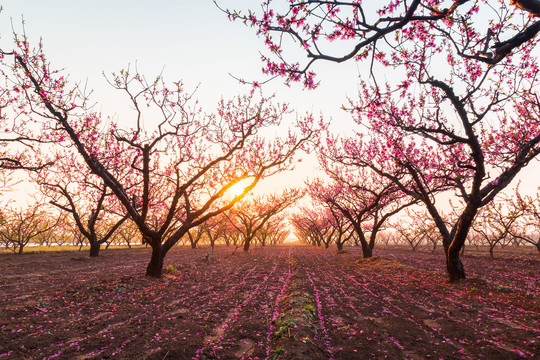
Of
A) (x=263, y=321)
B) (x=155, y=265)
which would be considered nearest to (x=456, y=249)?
(x=263, y=321)

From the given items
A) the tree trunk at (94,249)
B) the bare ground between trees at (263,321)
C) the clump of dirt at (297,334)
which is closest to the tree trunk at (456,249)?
the bare ground between trees at (263,321)

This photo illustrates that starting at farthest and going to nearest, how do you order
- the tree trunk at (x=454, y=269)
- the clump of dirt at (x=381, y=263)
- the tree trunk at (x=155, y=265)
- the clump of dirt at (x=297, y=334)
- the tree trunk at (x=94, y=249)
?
1. the tree trunk at (x=94, y=249)
2. the clump of dirt at (x=381, y=263)
3. the tree trunk at (x=155, y=265)
4. the tree trunk at (x=454, y=269)
5. the clump of dirt at (x=297, y=334)

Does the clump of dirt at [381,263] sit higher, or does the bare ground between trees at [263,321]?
the bare ground between trees at [263,321]

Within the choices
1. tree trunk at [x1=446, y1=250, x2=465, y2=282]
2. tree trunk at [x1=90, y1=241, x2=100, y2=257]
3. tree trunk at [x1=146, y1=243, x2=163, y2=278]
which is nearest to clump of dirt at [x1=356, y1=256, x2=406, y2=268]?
tree trunk at [x1=446, y1=250, x2=465, y2=282]

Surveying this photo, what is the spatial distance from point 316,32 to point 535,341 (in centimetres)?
716

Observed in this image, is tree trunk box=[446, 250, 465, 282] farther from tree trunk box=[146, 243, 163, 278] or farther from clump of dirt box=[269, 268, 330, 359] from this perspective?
tree trunk box=[146, 243, 163, 278]

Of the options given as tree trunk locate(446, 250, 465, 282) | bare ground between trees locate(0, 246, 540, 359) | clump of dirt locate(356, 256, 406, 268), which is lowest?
clump of dirt locate(356, 256, 406, 268)

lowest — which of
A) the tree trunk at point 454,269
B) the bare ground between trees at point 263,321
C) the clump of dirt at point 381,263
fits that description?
the clump of dirt at point 381,263

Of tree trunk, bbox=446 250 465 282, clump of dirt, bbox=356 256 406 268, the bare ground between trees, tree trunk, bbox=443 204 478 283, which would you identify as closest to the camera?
the bare ground between trees

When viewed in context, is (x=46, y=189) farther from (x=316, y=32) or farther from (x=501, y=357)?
(x=501, y=357)

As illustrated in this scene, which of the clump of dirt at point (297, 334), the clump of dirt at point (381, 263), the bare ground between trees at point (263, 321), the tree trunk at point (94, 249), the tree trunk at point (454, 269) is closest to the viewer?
the clump of dirt at point (297, 334)

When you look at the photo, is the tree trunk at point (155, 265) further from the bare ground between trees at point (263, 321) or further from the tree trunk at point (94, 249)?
the tree trunk at point (94, 249)

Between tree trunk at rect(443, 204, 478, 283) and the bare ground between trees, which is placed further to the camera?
tree trunk at rect(443, 204, 478, 283)

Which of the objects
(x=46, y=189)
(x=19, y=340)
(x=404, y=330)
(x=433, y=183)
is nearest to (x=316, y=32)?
(x=404, y=330)
